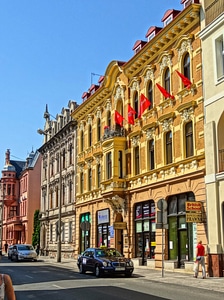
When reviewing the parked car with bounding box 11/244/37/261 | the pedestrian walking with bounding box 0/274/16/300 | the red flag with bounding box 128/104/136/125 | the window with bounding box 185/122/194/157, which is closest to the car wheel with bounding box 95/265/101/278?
the window with bounding box 185/122/194/157

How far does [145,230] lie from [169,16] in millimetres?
13194

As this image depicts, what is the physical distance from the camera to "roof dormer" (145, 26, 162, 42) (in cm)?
2947

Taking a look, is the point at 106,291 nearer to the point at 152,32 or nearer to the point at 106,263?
the point at 106,263

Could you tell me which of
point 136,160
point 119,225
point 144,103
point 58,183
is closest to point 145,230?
point 119,225

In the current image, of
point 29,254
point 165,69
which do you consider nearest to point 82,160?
point 29,254

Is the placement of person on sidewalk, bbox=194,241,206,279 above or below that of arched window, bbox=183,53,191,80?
below

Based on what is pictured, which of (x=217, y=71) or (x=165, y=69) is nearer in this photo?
(x=217, y=71)

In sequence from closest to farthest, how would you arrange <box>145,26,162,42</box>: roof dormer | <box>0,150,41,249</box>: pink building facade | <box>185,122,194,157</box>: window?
<box>185,122,194,157</box>: window
<box>145,26,162,42</box>: roof dormer
<box>0,150,41,249</box>: pink building facade

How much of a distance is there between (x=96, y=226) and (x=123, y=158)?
750cm

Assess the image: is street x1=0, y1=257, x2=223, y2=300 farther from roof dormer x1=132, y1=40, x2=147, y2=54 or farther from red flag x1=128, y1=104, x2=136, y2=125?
roof dormer x1=132, y1=40, x2=147, y2=54

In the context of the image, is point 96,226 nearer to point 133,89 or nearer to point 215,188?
point 133,89

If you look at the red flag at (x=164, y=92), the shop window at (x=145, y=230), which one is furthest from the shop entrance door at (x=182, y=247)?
the red flag at (x=164, y=92)

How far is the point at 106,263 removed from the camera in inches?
860

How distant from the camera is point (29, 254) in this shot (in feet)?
135
